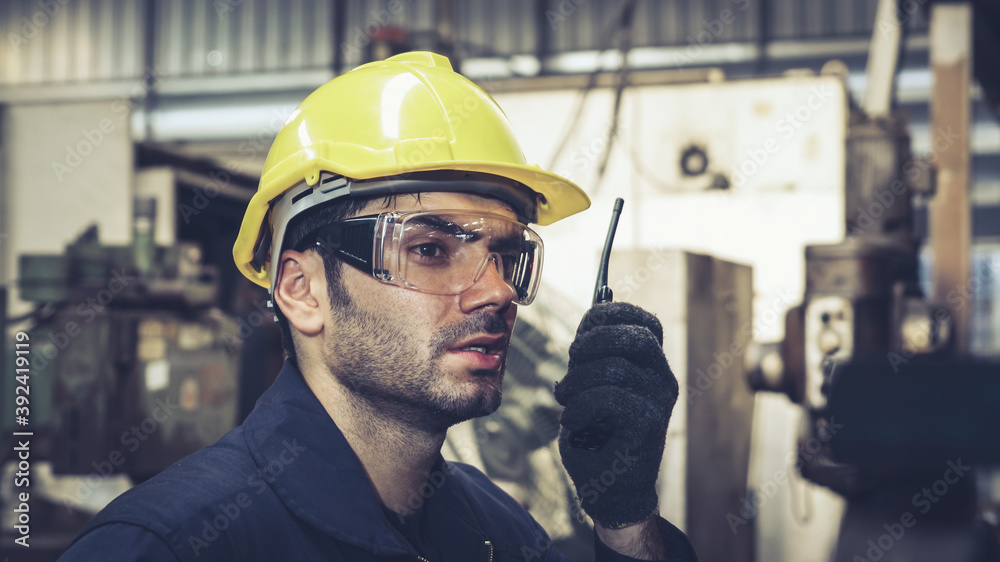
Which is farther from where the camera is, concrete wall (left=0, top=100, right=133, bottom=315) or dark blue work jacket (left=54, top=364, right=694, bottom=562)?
concrete wall (left=0, top=100, right=133, bottom=315)

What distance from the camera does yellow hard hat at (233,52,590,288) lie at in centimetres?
148

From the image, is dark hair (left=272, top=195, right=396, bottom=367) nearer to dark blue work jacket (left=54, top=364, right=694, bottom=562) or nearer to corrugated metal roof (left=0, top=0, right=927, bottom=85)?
dark blue work jacket (left=54, top=364, right=694, bottom=562)

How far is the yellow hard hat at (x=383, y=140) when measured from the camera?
148 cm

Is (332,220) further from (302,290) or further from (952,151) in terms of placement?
(952,151)

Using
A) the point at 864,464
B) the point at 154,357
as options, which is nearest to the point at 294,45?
the point at 154,357

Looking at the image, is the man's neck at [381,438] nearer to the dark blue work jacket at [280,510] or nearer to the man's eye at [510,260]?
the dark blue work jacket at [280,510]

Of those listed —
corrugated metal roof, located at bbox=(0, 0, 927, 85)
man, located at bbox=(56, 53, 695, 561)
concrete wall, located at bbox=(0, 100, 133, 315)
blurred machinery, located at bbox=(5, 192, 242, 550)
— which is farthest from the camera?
corrugated metal roof, located at bbox=(0, 0, 927, 85)

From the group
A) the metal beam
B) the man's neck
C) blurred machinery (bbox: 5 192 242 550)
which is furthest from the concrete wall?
the metal beam

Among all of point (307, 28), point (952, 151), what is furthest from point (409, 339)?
point (307, 28)

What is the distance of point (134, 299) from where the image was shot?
352 centimetres

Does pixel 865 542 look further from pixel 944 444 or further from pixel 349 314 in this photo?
pixel 944 444

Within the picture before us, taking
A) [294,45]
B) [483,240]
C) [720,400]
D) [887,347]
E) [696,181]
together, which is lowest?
[720,400]

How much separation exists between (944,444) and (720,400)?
2871mm

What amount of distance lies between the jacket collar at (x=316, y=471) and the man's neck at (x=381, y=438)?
59mm
